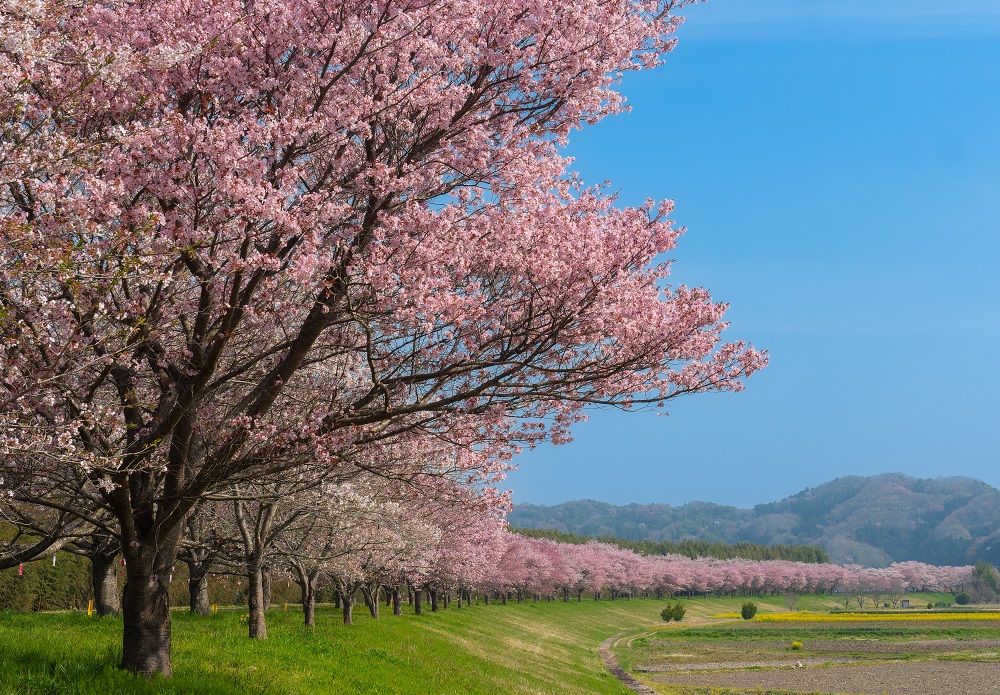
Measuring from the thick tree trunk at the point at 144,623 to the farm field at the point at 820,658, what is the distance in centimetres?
3576

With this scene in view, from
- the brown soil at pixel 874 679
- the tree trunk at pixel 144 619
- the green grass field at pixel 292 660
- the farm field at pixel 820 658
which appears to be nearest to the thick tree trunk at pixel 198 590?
the green grass field at pixel 292 660

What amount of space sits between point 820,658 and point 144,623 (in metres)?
64.0

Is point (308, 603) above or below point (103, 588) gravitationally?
below

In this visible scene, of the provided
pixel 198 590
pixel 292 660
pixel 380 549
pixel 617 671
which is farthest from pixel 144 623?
pixel 617 671

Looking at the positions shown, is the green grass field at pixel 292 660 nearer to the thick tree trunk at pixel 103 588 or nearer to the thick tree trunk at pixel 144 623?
the thick tree trunk at pixel 144 623

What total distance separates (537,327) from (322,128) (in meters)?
3.81

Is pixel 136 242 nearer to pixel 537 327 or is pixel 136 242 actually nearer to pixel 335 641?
pixel 537 327

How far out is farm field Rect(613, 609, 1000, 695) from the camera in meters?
46.2

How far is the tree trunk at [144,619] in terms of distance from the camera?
13156 mm

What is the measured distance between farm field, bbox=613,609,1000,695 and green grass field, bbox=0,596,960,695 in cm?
901

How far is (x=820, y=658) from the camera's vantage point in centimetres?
6469

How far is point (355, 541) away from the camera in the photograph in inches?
1135

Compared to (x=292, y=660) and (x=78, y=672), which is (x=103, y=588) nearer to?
(x=292, y=660)

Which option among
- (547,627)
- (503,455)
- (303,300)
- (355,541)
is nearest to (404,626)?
(355,541)
